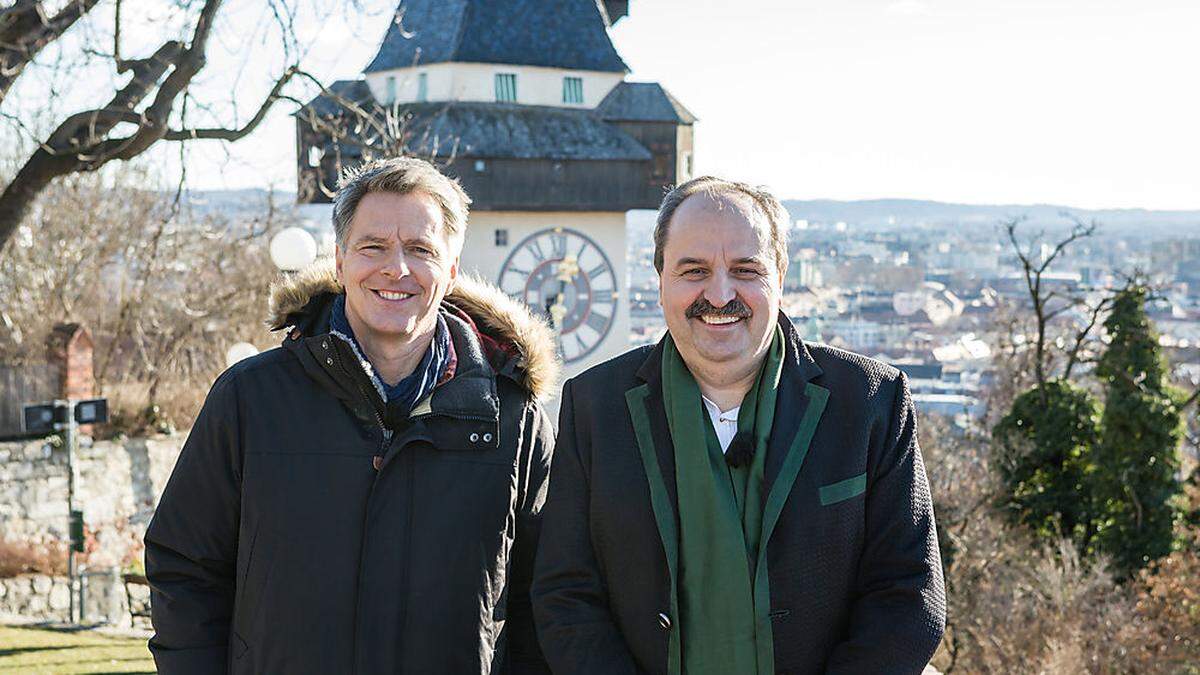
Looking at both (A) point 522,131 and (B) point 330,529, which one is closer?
(B) point 330,529

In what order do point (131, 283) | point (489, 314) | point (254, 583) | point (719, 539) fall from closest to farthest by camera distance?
point (719, 539) → point (254, 583) → point (489, 314) → point (131, 283)

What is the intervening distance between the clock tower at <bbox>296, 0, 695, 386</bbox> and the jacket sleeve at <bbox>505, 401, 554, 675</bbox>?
672 inches

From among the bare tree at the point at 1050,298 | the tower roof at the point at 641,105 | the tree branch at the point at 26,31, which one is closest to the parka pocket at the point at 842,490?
the tree branch at the point at 26,31

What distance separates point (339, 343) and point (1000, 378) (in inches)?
1098

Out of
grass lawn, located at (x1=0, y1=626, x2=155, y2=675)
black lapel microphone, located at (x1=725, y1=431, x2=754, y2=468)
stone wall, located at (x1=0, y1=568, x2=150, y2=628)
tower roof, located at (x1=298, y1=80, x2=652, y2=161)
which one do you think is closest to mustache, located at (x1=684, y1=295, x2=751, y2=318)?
black lapel microphone, located at (x1=725, y1=431, x2=754, y2=468)

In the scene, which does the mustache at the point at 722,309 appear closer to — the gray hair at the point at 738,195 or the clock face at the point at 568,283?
the gray hair at the point at 738,195

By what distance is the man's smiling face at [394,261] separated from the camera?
10.0 feet

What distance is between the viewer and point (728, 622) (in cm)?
273

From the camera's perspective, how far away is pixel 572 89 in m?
22.3

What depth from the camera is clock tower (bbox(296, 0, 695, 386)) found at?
68.7 ft

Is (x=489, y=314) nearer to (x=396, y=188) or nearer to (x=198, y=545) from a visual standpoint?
(x=396, y=188)

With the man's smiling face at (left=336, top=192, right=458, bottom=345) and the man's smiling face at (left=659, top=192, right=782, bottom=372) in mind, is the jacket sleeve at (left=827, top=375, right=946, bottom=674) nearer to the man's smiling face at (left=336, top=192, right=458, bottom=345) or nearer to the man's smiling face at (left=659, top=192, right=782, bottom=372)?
the man's smiling face at (left=659, top=192, right=782, bottom=372)

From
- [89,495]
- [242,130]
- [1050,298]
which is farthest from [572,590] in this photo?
[1050,298]

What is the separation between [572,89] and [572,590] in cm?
1999
